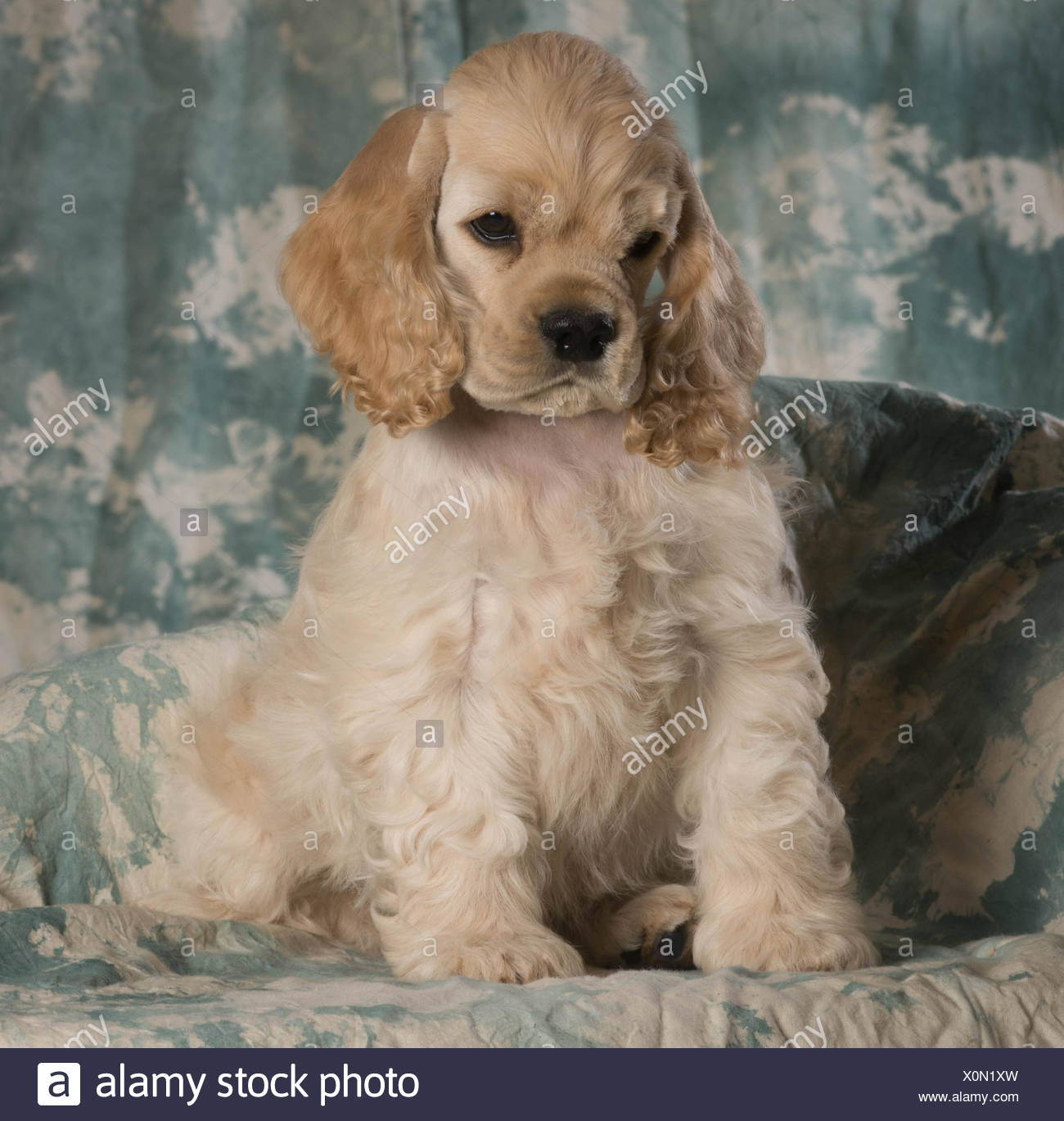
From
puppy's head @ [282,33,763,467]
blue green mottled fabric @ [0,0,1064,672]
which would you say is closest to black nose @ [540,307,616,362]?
puppy's head @ [282,33,763,467]

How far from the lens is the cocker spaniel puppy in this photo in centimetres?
260

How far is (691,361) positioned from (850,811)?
1.42 metres

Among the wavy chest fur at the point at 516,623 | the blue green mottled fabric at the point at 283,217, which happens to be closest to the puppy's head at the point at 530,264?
the wavy chest fur at the point at 516,623

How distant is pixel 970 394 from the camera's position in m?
5.19

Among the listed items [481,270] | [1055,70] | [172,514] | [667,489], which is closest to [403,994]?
[667,489]

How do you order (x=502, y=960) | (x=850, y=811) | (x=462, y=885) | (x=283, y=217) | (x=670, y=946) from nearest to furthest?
(x=502, y=960), (x=462, y=885), (x=670, y=946), (x=850, y=811), (x=283, y=217)

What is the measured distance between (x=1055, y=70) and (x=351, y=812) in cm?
353

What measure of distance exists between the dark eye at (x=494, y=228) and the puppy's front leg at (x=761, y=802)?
76 centimetres

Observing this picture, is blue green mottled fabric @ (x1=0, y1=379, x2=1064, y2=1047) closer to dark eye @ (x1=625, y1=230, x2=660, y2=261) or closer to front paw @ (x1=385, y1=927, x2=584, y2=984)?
front paw @ (x1=385, y1=927, x2=584, y2=984)

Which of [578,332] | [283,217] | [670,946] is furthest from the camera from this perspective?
[283,217]

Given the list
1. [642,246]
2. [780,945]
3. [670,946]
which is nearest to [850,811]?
[670,946]

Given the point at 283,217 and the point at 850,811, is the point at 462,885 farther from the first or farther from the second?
the point at 283,217

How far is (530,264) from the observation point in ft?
8.47
